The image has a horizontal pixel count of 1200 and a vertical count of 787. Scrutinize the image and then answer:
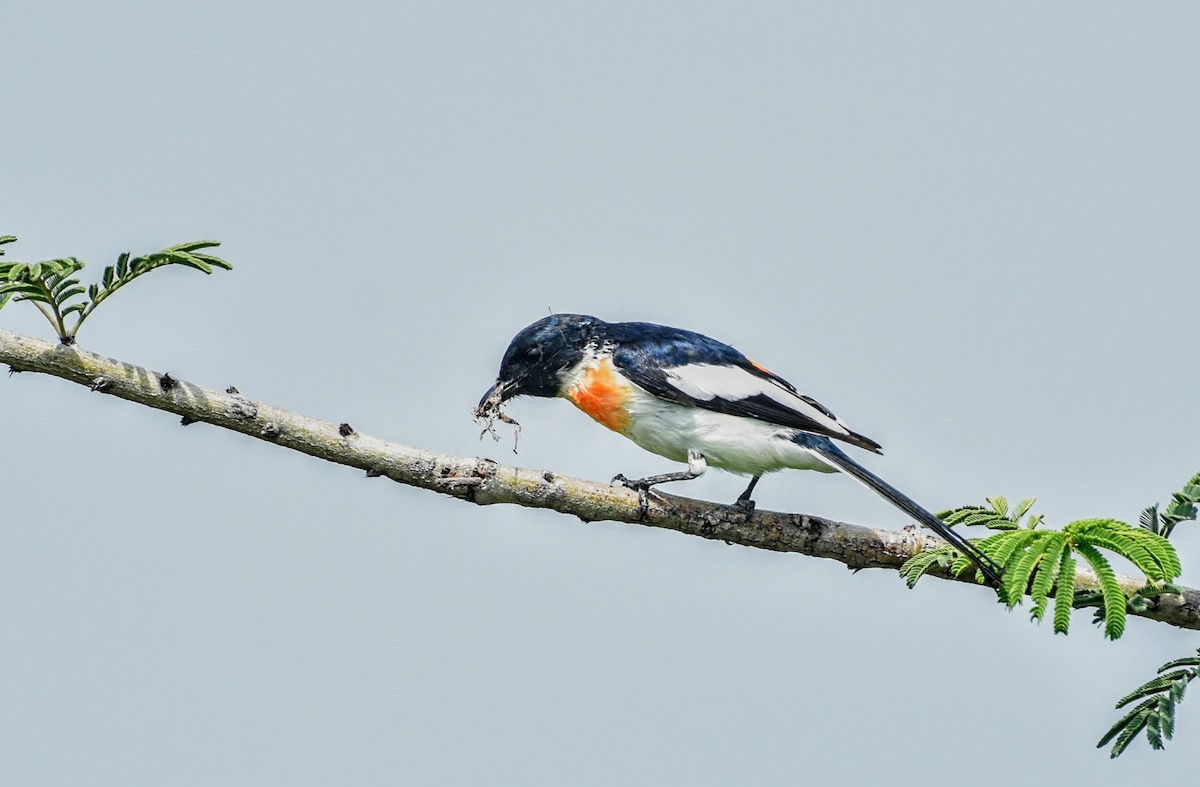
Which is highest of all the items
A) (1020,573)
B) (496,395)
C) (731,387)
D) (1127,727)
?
(731,387)

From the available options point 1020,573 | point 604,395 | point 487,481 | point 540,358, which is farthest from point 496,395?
point 1020,573

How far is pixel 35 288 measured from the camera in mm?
4590

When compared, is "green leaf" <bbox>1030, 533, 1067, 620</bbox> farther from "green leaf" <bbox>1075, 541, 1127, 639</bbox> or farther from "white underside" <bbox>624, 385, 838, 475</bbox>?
"white underside" <bbox>624, 385, 838, 475</bbox>

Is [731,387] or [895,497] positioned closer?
[895,497]

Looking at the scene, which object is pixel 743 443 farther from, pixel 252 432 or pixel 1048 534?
pixel 252 432

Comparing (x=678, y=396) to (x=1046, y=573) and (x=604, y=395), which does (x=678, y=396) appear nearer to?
(x=604, y=395)

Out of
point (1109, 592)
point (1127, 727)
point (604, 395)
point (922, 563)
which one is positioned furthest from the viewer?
point (604, 395)

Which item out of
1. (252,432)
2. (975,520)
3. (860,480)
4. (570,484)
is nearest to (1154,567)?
(975,520)

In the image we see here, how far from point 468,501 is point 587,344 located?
243cm

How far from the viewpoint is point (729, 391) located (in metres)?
7.12

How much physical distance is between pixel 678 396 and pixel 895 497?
1.56 metres

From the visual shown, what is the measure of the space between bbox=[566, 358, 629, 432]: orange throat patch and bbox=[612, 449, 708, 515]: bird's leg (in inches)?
19.3

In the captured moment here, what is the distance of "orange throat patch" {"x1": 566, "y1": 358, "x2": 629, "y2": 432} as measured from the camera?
24.0 ft

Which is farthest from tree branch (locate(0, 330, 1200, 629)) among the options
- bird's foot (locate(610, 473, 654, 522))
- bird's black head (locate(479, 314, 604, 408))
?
bird's black head (locate(479, 314, 604, 408))
